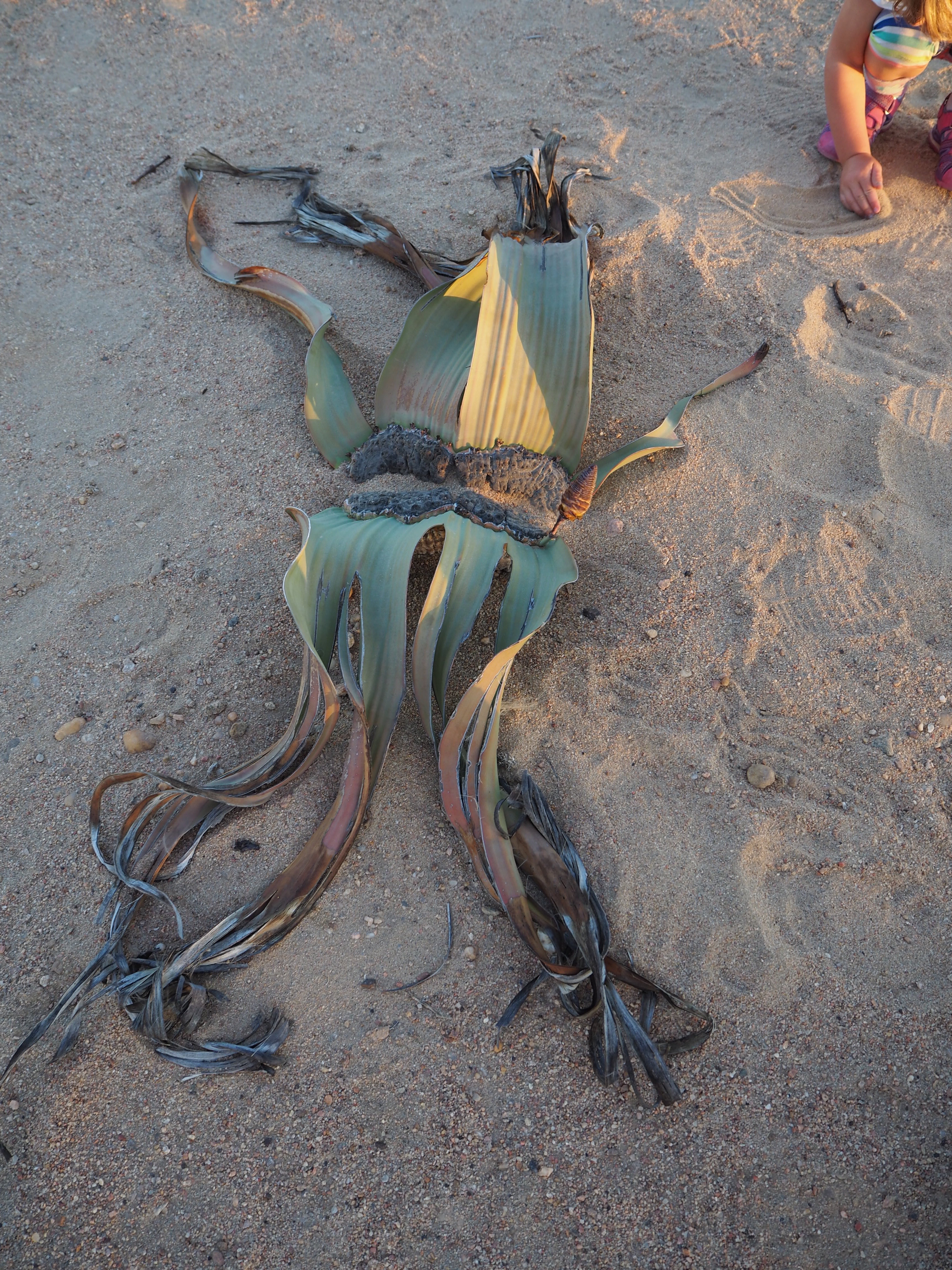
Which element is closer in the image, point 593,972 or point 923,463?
point 593,972

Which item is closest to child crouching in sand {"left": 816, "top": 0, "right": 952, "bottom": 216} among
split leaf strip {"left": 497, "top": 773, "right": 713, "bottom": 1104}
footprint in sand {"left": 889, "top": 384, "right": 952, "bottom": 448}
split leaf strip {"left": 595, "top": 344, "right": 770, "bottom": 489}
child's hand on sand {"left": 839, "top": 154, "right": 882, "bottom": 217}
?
child's hand on sand {"left": 839, "top": 154, "right": 882, "bottom": 217}

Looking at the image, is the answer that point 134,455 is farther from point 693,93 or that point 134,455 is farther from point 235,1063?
point 693,93

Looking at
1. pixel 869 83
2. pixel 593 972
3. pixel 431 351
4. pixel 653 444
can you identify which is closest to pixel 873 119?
pixel 869 83

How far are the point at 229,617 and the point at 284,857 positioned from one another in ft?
1.61

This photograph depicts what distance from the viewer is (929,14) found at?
6.38 feet

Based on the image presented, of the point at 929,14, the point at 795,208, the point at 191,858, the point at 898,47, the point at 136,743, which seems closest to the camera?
A: the point at 191,858

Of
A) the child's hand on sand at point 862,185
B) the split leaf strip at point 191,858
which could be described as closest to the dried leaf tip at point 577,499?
the split leaf strip at point 191,858

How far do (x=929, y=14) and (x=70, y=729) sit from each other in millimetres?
2500

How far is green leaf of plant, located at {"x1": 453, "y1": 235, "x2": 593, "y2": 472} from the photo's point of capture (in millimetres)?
1516

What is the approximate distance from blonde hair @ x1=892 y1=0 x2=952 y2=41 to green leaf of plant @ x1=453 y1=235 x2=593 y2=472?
1.15m

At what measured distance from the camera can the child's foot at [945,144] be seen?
85.8 inches

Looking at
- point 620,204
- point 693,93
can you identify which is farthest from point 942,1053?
point 693,93

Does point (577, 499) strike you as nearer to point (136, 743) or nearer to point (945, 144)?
point (136, 743)

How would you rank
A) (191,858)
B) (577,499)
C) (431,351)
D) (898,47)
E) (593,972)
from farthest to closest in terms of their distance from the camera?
(898,47) → (431,351) → (577,499) → (191,858) → (593,972)
